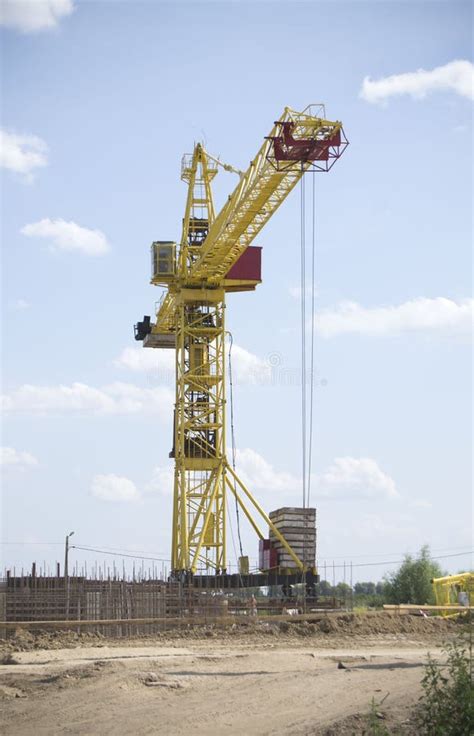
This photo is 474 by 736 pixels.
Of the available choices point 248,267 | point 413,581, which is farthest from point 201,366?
point 413,581

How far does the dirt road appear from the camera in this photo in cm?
1866

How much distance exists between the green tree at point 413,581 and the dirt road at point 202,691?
37976 millimetres

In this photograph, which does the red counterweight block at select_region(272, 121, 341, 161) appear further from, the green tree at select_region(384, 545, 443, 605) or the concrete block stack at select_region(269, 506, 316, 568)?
the green tree at select_region(384, 545, 443, 605)

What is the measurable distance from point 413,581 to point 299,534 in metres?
20.9

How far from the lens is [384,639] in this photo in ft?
97.7

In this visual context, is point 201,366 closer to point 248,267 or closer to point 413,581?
point 248,267

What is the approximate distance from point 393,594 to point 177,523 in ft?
64.3

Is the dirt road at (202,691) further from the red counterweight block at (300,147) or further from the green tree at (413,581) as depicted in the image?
the green tree at (413,581)

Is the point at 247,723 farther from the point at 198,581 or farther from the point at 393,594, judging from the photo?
the point at 393,594

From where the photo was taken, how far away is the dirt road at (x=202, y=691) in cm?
1866

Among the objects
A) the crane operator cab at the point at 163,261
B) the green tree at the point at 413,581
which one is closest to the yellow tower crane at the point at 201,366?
the crane operator cab at the point at 163,261

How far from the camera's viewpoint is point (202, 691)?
20.7m

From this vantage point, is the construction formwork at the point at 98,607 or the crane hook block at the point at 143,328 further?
the crane hook block at the point at 143,328

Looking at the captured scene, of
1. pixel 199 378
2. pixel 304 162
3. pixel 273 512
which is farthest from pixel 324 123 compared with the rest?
pixel 273 512
